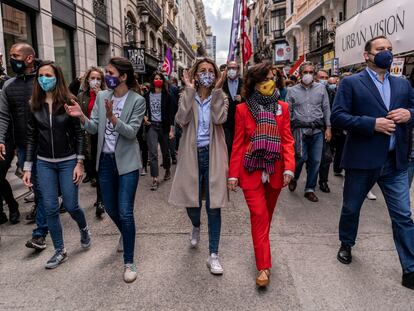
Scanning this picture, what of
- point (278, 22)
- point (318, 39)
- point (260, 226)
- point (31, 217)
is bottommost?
point (31, 217)

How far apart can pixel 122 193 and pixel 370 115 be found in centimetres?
229

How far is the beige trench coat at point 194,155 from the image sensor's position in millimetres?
3525

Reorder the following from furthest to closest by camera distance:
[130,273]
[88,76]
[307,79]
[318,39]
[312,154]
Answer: [318,39] < [312,154] < [307,79] < [88,76] < [130,273]

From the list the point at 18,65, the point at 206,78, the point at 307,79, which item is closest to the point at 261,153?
the point at 206,78

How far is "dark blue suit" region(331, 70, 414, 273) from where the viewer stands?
333cm

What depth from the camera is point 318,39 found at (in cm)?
2800

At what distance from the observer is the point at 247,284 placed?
3342 millimetres

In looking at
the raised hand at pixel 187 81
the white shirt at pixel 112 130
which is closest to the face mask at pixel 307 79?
the raised hand at pixel 187 81

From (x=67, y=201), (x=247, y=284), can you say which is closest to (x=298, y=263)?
(x=247, y=284)

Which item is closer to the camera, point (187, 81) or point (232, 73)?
point (187, 81)

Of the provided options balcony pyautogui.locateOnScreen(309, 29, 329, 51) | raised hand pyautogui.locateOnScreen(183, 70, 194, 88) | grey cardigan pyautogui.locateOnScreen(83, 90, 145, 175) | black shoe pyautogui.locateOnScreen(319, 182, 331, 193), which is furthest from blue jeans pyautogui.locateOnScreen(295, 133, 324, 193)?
balcony pyautogui.locateOnScreen(309, 29, 329, 51)

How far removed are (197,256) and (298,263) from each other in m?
1.00

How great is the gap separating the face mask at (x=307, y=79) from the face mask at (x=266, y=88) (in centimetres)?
270

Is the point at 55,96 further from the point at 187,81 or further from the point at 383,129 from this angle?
the point at 383,129
